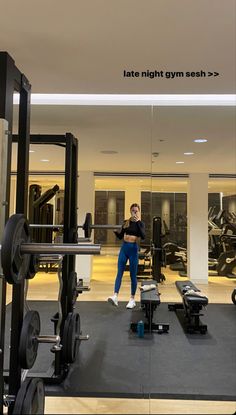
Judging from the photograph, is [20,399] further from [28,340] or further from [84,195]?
[84,195]

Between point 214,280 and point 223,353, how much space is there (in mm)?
3283

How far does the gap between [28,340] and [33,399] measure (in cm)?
22

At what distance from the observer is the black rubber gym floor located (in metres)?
2.16

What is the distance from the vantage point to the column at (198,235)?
19.3ft

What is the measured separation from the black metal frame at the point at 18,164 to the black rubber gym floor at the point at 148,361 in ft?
3.07

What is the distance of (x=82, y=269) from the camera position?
395 cm

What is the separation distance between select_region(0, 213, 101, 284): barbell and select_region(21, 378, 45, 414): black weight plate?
18.5 inches

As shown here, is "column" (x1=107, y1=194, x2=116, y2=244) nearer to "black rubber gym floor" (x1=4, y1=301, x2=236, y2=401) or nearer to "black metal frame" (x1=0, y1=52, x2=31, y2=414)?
"black rubber gym floor" (x1=4, y1=301, x2=236, y2=401)

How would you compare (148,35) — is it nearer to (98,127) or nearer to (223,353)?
(98,127)

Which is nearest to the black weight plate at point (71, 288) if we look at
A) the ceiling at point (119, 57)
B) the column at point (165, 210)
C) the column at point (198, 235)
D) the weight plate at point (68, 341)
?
the weight plate at point (68, 341)

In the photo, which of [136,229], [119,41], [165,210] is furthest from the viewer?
[165,210]

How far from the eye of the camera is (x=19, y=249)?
3.61ft

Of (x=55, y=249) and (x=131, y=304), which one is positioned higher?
(x=55, y=249)

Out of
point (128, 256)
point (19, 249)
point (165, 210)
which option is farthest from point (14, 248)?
point (165, 210)
